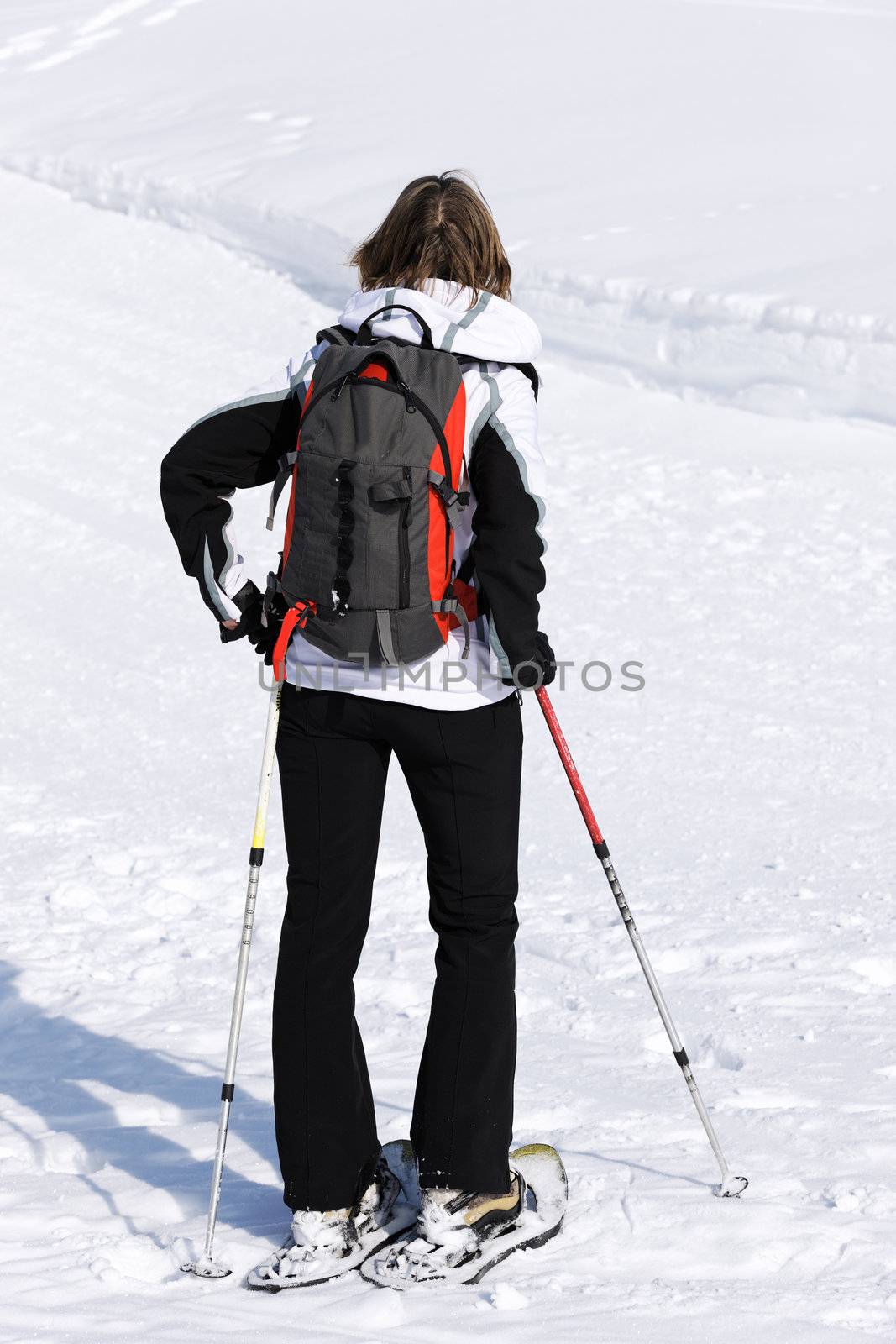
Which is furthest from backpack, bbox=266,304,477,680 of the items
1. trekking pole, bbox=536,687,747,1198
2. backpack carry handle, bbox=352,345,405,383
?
trekking pole, bbox=536,687,747,1198

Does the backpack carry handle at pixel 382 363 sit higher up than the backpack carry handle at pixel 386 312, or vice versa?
the backpack carry handle at pixel 386 312

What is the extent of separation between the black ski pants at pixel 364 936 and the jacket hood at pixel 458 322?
62 centimetres

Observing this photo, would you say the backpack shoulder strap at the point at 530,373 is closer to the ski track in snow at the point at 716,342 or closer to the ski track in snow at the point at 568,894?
the ski track in snow at the point at 568,894

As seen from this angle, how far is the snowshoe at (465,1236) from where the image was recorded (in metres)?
2.57

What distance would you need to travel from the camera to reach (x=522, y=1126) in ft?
10.8

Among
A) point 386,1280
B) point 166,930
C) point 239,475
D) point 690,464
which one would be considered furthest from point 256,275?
point 386,1280

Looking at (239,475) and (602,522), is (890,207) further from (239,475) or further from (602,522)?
(239,475)

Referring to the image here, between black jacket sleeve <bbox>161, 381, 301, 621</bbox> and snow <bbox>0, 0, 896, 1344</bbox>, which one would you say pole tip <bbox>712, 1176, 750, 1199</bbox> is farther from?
black jacket sleeve <bbox>161, 381, 301, 621</bbox>

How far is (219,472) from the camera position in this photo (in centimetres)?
268

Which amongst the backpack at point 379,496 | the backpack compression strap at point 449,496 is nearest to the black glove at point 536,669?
the backpack at point 379,496

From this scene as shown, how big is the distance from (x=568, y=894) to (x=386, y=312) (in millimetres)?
2729

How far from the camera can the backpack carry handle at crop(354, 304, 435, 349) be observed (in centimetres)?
249

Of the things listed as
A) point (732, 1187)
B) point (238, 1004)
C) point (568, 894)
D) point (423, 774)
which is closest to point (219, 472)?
point (423, 774)

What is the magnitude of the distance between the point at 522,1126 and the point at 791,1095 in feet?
2.08
